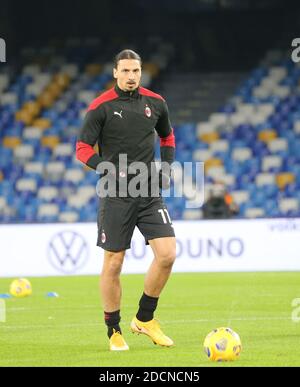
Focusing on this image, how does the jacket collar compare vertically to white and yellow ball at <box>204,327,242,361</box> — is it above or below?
above

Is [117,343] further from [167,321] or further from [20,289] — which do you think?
[20,289]

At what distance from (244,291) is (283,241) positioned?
175 inches

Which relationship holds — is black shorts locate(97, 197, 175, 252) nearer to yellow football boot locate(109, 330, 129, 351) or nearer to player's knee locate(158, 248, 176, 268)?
player's knee locate(158, 248, 176, 268)

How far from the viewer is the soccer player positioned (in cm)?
942

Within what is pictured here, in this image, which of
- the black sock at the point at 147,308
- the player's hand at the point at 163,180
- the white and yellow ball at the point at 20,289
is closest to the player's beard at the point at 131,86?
the player's hand at the point at 163,180

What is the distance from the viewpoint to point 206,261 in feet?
66.1

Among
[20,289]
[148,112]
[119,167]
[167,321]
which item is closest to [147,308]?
[119,167]

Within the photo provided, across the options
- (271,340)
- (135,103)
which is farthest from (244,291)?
(135,103)

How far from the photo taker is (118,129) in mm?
9477

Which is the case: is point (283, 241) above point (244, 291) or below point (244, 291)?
above

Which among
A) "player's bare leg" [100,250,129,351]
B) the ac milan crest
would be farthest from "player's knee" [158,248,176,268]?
the ac milan crest

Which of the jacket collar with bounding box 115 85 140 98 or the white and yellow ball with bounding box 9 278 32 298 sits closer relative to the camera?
the jacket collar with bounding box 115 85 140 98
